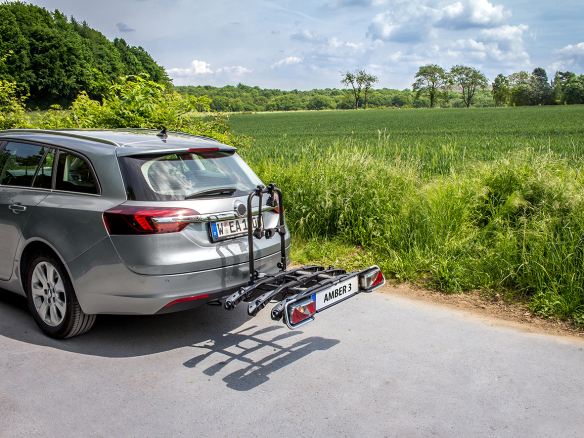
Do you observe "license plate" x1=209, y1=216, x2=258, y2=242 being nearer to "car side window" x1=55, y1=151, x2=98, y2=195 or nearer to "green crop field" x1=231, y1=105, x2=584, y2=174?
"car side window" x1=55, y1=151, x2=98, y2=195

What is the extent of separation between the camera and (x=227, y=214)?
3576 mm

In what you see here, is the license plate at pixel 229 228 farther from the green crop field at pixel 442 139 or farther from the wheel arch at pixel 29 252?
the green crop field at pixel 442 139

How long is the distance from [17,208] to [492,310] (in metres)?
4.55

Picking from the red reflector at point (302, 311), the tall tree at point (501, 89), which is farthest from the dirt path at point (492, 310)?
the tall tree at point (501, 89)

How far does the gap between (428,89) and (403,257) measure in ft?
498

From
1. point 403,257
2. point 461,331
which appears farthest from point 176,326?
point 403,257

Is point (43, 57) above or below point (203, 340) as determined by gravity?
above

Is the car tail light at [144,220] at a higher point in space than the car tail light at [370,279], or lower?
higher

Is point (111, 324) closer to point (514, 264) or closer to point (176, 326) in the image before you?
point (176, 326)

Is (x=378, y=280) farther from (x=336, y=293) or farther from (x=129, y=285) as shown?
(x=129, y=285)

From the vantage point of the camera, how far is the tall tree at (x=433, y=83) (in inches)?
5669

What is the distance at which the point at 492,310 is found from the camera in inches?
183

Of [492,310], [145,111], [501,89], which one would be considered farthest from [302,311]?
[501,89]

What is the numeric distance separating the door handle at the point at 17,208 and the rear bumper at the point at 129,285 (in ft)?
2.85
